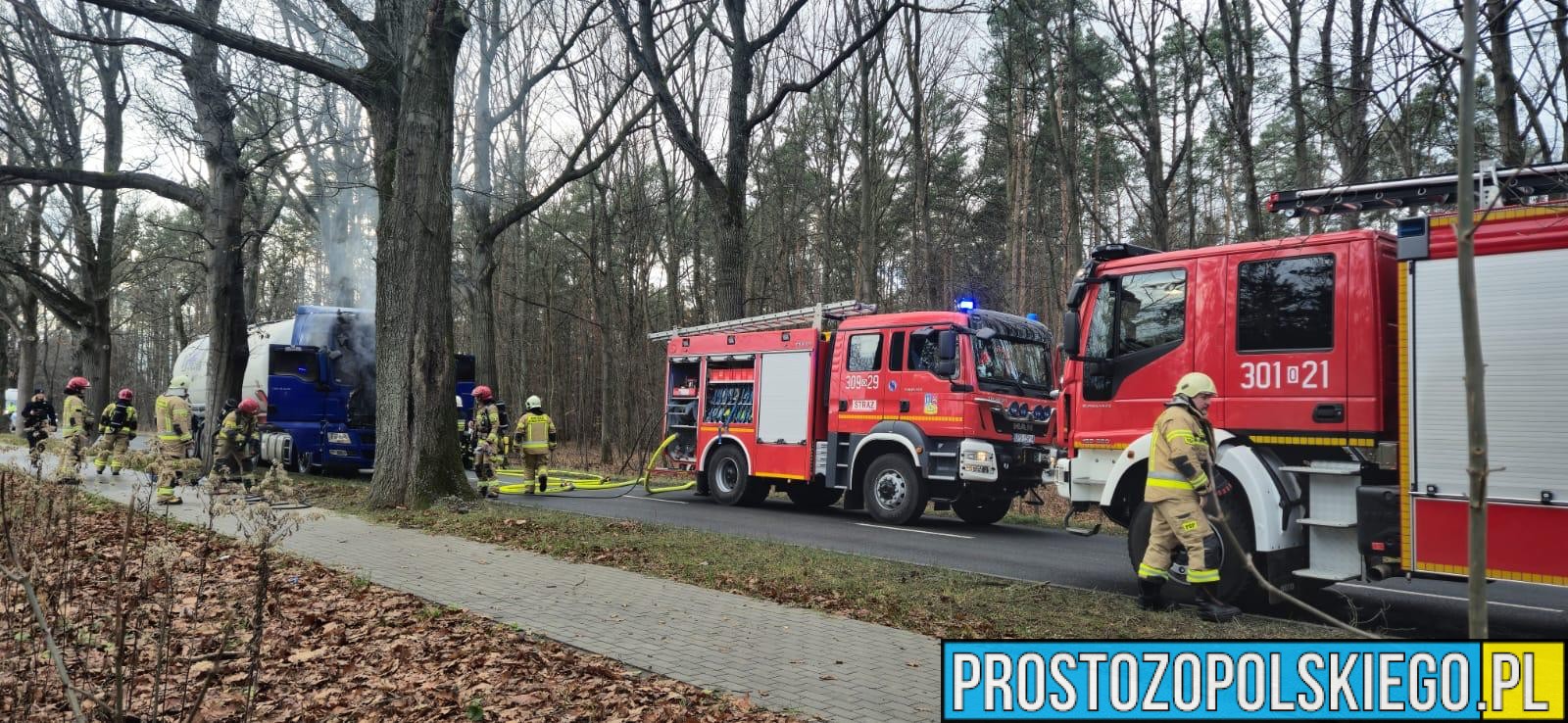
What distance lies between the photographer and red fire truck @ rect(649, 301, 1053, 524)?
40.9 ft

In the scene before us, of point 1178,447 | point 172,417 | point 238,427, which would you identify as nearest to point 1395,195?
point 1178,447

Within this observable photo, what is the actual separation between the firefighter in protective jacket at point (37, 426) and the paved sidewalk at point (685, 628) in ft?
7.19

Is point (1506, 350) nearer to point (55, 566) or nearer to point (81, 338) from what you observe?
point (55, 566)

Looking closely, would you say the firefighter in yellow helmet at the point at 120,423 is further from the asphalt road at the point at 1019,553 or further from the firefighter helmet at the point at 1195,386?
the firefighter helmet at the point at 1195,386

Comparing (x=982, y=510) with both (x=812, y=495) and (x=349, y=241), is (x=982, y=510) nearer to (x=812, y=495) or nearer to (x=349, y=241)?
(x=812, y=495)

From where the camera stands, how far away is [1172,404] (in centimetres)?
704

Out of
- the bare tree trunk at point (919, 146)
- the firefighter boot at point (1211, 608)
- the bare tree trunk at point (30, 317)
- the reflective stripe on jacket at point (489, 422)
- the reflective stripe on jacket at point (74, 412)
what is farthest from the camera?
the bare tree trunk at point (30, 317)

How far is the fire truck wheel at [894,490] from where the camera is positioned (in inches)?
501

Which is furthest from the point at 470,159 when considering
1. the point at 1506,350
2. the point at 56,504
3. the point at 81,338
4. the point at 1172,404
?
the point at 1506,350

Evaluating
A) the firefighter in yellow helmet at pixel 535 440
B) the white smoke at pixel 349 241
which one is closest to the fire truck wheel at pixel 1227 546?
the firefighter in yellow helmet at pixel 535 440

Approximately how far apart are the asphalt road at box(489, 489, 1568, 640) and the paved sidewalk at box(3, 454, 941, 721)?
298cm

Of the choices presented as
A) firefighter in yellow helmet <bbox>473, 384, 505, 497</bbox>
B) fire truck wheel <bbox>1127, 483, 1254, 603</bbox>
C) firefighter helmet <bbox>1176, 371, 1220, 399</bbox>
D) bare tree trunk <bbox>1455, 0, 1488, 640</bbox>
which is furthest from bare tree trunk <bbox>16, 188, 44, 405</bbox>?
bare tree trunk <bbox>1455, 0, 1488, 640</bbox>

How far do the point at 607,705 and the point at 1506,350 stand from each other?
18.4 ft

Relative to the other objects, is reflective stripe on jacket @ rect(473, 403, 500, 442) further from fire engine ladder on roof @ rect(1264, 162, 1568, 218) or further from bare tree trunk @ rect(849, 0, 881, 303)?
fire engine ladder on roof @ rect(1264, 162, 1568, 218)
